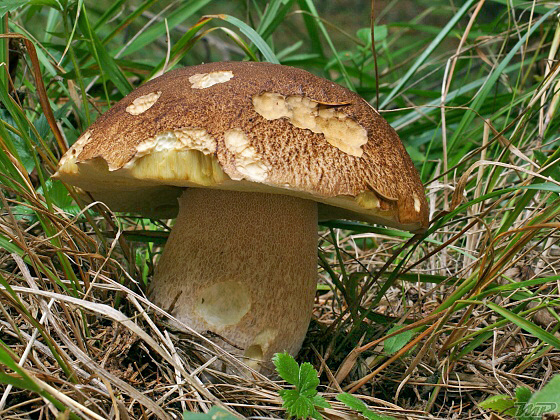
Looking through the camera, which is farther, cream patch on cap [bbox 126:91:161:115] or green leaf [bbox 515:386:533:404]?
cream patch on cap [bbox 126:91:161:115]

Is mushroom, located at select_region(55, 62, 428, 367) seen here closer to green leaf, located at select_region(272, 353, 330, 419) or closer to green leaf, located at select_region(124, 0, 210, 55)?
green leaf, located at select_region(272, 353, 330, 419)

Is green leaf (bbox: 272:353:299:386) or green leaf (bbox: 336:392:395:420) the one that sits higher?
green leaf (bbox: 272:353:299:386)

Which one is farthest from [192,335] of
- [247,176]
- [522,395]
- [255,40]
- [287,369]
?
[255,40]

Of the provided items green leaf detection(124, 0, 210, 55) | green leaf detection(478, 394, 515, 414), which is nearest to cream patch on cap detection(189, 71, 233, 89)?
green leaf detection(478, 394, 515, 414)

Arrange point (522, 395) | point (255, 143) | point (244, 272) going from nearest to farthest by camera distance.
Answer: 1. point (522, 395)
2. point (255, 143)
3. point (244, 272)

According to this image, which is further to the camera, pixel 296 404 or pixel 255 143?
pixel 255 143

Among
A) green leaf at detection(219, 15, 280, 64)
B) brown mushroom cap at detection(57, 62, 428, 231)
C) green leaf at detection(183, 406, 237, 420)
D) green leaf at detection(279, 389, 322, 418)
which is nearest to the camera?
green leaf at detection(183, 406, 237, 420)

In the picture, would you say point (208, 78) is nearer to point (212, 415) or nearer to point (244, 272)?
point (244, 272)

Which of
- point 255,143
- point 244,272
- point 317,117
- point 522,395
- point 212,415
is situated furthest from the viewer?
point 244,272

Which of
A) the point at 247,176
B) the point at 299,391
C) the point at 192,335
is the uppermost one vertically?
the point at 247,176
